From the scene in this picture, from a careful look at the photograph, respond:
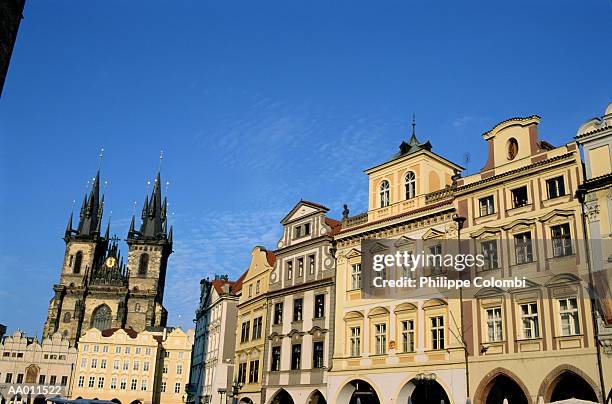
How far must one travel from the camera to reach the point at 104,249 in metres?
140

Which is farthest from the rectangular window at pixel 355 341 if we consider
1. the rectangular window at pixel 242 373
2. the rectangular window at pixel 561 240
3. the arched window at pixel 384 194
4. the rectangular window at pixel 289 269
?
the rectangular window at pixel 242 373

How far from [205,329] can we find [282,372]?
80.0 feet

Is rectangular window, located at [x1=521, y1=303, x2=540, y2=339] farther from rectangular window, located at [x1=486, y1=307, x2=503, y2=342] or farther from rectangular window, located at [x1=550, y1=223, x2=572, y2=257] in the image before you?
rectangular window, located at [x1=550, y1=223, x2=572, y2=257]

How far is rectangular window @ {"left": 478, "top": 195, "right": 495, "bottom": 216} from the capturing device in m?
31.0

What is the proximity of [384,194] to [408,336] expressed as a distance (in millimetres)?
8986

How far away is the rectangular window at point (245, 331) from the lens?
158 ft

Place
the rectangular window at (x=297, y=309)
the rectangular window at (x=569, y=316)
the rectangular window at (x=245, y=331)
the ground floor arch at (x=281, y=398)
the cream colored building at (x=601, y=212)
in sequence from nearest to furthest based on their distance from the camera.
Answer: the cream colored building at (x=601, y=212) → the rectangular window at (x=569, y=316) → the ground floor arch at (x=281, y=398) → the rectangular window at (x=297, y=309) → the rectangular window at (x=245, y=331)

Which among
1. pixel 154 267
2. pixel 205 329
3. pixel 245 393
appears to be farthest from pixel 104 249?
pixel 245 393

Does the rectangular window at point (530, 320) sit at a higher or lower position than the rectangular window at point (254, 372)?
higher

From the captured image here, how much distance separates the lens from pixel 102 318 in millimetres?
123250

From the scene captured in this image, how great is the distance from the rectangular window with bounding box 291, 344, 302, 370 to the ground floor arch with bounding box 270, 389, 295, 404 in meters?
2.05

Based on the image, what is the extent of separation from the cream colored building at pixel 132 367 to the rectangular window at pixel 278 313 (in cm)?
6231

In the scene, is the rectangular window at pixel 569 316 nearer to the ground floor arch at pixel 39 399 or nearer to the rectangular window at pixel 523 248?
the rectangular window at pixel 523 248

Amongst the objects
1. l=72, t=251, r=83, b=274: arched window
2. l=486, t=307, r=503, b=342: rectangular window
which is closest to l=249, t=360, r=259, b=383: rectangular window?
l=486, t=307, r=503, b=342: rectangular window
